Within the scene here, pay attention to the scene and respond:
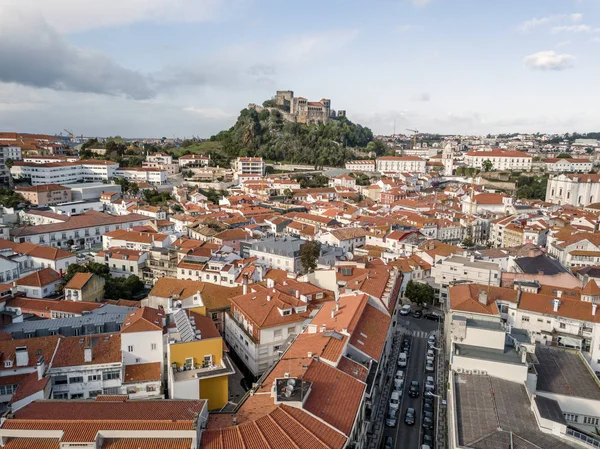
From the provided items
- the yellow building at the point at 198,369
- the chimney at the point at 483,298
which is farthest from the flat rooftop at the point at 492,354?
the yellow building at the point at 198,369

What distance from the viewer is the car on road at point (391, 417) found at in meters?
16.9

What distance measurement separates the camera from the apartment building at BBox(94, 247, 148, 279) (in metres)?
33.7

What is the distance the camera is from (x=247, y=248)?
1420 inches

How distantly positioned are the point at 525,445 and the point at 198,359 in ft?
35.4

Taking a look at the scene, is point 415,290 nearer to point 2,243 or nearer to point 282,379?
point 282,379

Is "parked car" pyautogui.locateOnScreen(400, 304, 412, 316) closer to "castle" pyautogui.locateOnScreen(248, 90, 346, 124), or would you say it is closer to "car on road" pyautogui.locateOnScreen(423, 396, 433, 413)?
"car on road" pyautogui.locateOnScreen(423, 396, 433, 413)

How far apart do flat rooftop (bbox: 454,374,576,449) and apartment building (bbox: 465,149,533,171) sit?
8078cm

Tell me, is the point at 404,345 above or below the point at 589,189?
below

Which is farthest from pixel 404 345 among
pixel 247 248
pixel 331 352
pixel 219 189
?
pixel 219 189

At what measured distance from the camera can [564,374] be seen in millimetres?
17156

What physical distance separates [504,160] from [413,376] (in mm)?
77771

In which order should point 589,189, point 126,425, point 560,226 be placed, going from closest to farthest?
point 126,425, point 560,226, point 589,189

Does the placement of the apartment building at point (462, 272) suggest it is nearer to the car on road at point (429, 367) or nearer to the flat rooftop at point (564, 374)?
the car on road at point (429, 367)

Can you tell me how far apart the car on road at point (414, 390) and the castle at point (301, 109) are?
279ft
